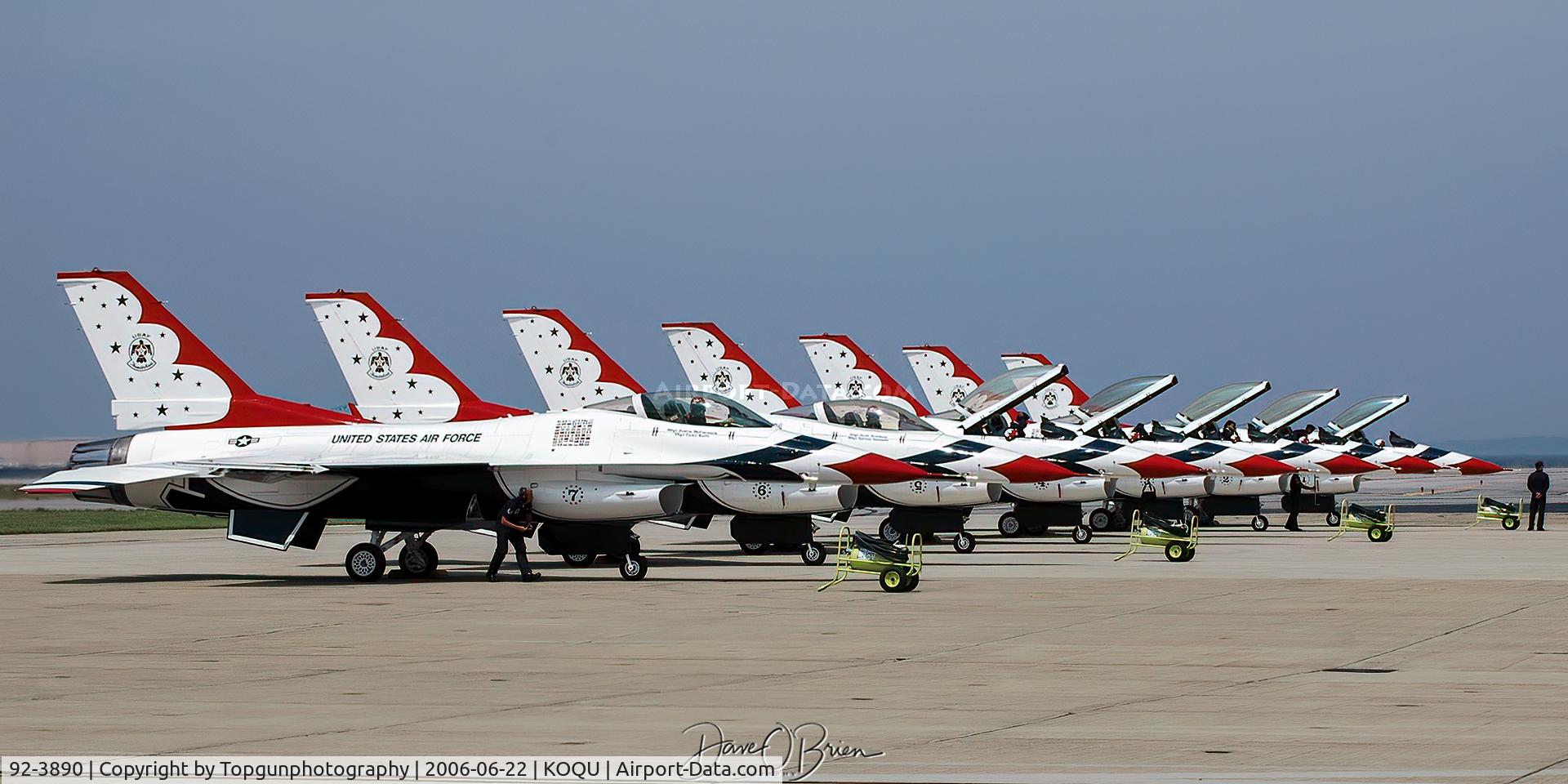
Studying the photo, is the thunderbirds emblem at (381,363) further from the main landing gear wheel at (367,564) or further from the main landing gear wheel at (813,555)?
the main landing gear wheel at (813,555)

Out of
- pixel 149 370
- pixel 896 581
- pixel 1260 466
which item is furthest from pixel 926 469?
pixel 1260 466

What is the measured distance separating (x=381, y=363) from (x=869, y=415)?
8194 mm

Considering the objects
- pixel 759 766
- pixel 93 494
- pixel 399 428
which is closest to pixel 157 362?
pixel 93 494

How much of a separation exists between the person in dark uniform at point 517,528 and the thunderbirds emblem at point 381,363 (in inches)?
334

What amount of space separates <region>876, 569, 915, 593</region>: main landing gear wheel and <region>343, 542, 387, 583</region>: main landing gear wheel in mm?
6619

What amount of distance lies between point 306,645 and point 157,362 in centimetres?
1079

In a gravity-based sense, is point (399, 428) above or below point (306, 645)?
above

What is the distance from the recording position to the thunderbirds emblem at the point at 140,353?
77.3ft

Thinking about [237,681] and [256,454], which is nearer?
[237,681]

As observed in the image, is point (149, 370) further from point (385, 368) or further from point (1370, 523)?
point (1370, 523)

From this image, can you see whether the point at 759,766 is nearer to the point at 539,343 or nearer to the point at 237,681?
the point at 237,681

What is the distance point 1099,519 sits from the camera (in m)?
35.3

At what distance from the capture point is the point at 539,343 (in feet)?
109
